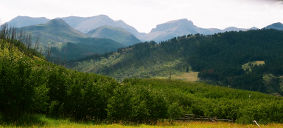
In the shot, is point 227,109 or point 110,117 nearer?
point 110,117

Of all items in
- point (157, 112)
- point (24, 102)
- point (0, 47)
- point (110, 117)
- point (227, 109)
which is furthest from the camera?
point (0, 47)

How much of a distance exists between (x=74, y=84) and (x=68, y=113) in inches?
241

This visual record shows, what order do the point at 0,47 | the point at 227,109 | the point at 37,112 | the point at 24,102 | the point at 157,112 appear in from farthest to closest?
the point at 0,47 < the point at 227,109 < the point at 157,112 < the point at 37,112 < the point at 24,102

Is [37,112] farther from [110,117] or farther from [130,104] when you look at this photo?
[130,104]

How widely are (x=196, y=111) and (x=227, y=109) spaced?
17.9 m

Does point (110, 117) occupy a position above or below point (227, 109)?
above

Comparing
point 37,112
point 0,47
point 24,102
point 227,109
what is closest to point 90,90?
point 37,112

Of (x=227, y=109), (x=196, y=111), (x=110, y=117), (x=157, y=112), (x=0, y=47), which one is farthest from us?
(x=0, y=47)

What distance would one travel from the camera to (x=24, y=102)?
37.7 m

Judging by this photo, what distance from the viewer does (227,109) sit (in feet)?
352

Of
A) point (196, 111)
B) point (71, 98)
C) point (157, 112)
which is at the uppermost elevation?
point (71, 98)

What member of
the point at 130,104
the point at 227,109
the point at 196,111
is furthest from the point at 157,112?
the point at 196,111

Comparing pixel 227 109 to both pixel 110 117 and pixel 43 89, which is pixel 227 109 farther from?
pixel 43 89

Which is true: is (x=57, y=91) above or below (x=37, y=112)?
above
